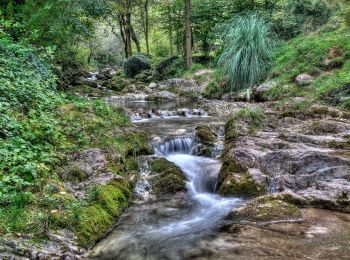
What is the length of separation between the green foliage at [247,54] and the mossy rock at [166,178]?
24.9 ft

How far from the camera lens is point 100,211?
4.82 m

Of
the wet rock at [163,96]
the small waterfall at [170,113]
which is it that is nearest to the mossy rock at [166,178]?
the small waterfall at [170,113]

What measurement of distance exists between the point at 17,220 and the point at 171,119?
7632 mm

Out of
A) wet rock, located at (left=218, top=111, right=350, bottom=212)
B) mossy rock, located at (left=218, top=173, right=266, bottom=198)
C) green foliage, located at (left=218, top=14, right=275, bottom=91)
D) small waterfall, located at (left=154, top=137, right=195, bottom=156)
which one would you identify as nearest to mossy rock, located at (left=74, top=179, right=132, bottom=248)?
mossy rock, located at (left=218, top=173, right=266, bottom=198)

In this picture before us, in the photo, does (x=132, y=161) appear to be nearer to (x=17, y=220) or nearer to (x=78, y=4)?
(x=17, y=220)

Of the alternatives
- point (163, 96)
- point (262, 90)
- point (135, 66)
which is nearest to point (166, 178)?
point (262, 90)

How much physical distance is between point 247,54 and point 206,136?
6.29 meters

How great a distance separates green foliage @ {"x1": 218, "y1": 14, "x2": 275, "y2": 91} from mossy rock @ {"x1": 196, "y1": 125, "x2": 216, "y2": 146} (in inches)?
222

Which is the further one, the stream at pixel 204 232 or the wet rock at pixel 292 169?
the wet rock at pixel 292 169

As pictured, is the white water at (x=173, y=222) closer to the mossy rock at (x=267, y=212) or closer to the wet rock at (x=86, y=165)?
the mossy rock at (x=267, y=212)

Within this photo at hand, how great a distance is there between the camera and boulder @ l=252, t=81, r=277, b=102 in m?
12.5

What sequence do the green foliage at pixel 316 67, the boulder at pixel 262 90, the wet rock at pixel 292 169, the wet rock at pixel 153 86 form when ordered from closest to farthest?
the wet rock at pixel 292 169
the green foliage at pixel 316 67
the boulder at pixel 262 90
the wet rock at pixel 153 86

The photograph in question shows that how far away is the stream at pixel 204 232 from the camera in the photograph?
4.12 metres

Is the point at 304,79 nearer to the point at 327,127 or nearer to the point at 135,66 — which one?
the point at 327,127
